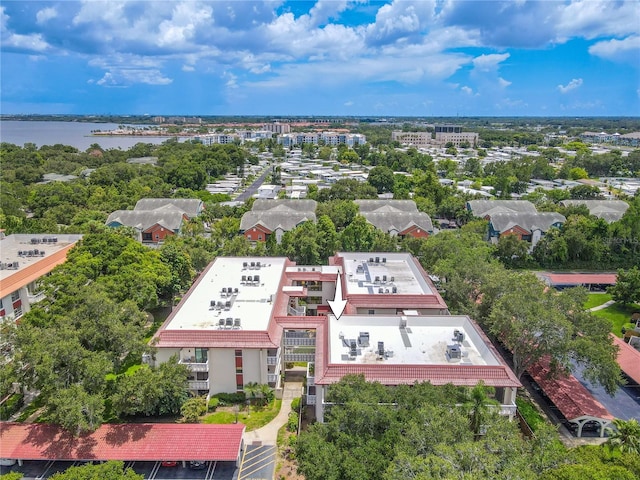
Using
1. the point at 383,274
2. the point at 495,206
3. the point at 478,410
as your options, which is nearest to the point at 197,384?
the point at 478,410

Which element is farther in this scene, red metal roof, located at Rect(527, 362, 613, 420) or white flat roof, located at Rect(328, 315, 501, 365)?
red metal roof, located at Rect(527, 362, 613, 420)

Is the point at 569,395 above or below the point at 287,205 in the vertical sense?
below

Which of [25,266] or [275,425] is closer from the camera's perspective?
[275,425]

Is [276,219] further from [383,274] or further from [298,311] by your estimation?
[298,311]

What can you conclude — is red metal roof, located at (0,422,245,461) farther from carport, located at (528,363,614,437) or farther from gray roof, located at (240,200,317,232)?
gray roof, located at (240,200,317,232)

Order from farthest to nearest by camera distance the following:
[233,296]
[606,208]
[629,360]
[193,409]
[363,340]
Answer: [606,208]
[233,296]
[629,360]
[363,340]
[193,409]

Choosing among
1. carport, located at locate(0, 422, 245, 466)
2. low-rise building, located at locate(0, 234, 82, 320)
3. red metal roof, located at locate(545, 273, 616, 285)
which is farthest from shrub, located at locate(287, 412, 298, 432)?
red metal roof, located at locate(545, 273, 616, 285)

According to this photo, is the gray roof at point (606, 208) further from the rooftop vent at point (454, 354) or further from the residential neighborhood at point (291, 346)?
the rooftop vent at point (454, 354)

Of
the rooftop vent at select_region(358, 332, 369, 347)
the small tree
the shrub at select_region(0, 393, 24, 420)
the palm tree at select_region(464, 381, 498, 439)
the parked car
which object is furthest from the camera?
the shrub at select_region(0, 393, 24, 420)
